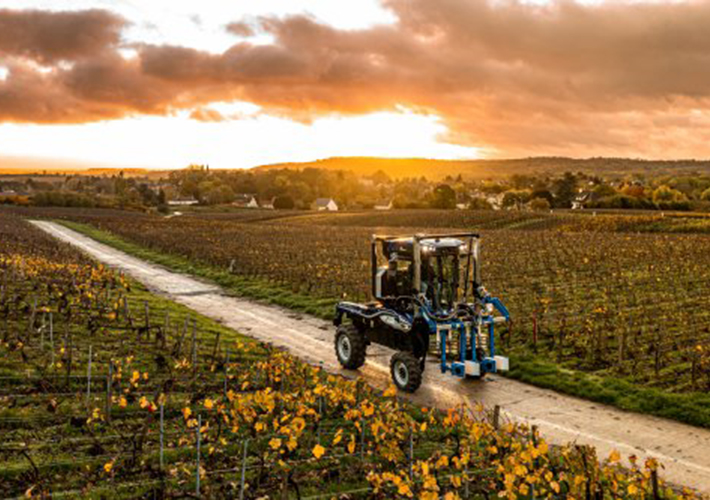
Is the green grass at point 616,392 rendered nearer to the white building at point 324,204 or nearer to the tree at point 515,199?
the tree at point 515,199

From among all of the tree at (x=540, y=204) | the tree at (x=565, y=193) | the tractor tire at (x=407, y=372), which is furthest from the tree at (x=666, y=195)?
the tractor tire at (x=407, y=372)

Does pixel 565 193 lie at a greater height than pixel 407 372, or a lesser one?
greater

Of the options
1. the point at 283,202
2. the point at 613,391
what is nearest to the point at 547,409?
the point at 613,391

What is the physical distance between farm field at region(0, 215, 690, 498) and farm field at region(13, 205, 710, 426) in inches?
158

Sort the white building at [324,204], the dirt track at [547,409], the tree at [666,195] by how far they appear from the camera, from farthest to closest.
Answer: the white building at [324,204]
the tree at [666,195]
the dirt track at [547,409]

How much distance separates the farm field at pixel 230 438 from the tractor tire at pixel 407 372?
63 cm

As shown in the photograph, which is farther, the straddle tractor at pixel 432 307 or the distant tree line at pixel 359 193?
the distant tree line at pixel 359 193

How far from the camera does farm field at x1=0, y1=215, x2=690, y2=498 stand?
8305 mm

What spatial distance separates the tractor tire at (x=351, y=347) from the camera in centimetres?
1595

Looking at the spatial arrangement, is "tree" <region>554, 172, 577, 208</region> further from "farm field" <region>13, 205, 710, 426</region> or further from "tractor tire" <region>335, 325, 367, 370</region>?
"tractor tire" <region>335, 325, 367, 370</region>

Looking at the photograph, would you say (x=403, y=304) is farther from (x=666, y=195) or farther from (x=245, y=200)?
(x=245, y=200)

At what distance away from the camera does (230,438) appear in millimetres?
10773

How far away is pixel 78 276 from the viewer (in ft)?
82.0

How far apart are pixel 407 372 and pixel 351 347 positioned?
2449 mm
